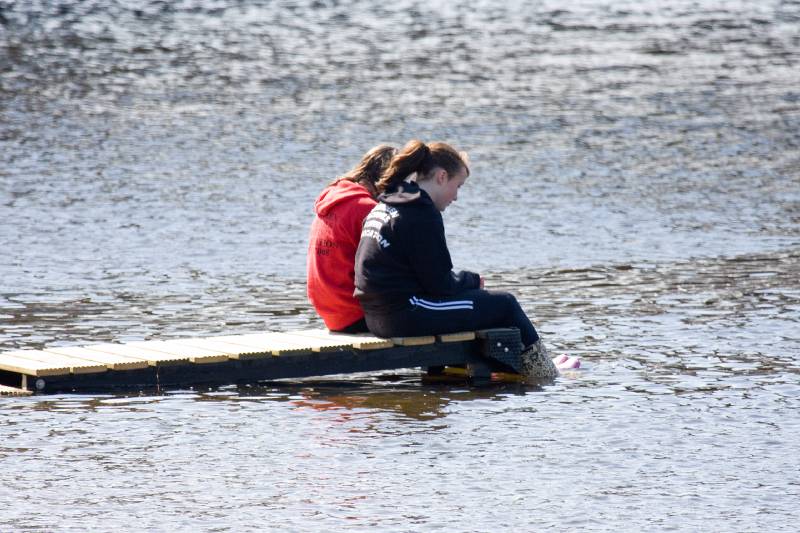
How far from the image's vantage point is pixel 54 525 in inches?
259

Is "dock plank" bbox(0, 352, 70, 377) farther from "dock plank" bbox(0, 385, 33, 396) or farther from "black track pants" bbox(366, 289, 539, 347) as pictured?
"black track pants" bbox(366, 289, 539, 347)

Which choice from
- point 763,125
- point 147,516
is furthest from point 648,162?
point 147,516

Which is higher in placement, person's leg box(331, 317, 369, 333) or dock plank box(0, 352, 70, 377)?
dock plank box(0, 352, 70, 377)

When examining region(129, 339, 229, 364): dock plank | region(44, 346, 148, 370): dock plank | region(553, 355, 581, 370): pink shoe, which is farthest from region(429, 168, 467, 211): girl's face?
region(44, 346, 148, 370): dock plank

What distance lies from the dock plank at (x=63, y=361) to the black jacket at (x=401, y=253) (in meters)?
1.60

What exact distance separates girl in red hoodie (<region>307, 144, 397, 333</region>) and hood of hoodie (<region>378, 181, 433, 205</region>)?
1.10 ft

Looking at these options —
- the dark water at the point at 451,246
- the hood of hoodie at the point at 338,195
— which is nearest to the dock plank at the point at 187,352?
the dark water at the point at 451,246

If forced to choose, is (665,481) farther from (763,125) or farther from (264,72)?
(264,72)

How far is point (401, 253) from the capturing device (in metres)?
9.50

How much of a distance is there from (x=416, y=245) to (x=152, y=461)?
7.88 ft

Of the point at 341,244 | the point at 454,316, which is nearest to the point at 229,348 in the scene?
the point at 341,244

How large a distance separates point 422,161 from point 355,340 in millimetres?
1131

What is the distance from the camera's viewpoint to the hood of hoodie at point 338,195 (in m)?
9.85

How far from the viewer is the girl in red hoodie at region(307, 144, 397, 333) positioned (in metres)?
9.86
